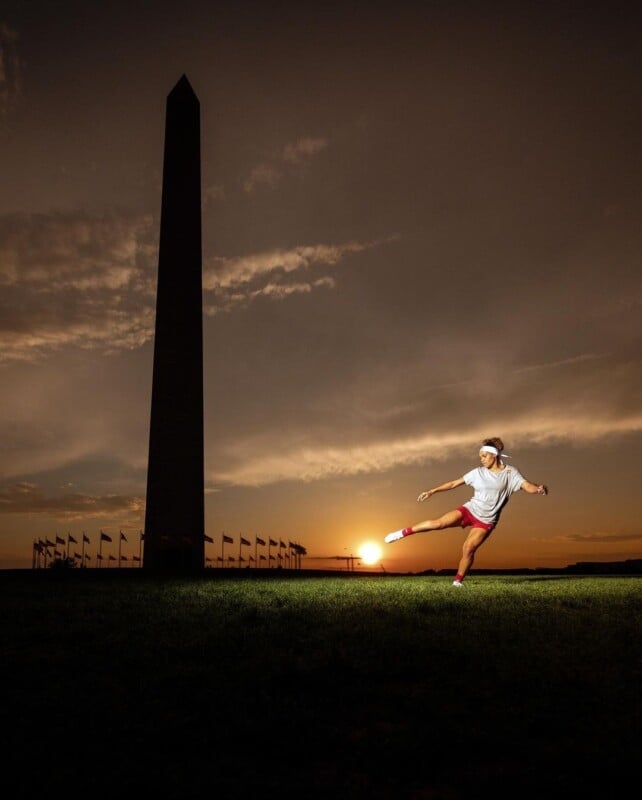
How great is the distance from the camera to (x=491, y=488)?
11523mm

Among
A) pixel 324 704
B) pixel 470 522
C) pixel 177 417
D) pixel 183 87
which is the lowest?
pixel 324 704

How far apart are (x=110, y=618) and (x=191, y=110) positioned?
23.9 meters

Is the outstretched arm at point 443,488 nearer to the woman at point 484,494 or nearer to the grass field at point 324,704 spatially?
the woman at point 484,494

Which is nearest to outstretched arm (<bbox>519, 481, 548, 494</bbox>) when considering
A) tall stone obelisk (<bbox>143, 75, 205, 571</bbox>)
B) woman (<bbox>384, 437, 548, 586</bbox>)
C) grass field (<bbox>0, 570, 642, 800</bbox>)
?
woman (<bbox>384, 437, 548, 586</bbox>)

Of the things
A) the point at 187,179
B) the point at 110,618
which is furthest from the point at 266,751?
the point at 187,179

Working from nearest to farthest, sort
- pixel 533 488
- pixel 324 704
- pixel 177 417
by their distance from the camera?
pixel 324 704 < pixel 533 488 < pixel 177 417

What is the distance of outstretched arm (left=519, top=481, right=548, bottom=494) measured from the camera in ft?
35.8

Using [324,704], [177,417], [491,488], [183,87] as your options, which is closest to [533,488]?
[491,488]

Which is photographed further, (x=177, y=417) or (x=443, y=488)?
(x=177, y=417)

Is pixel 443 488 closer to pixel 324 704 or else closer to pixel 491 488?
pixel 491 488

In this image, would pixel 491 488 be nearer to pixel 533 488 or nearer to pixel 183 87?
pixel 533 488

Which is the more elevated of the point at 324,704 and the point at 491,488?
the point at 491,488

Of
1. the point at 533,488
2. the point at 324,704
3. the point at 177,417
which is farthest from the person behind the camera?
the point at 177,417

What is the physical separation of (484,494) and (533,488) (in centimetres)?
84
